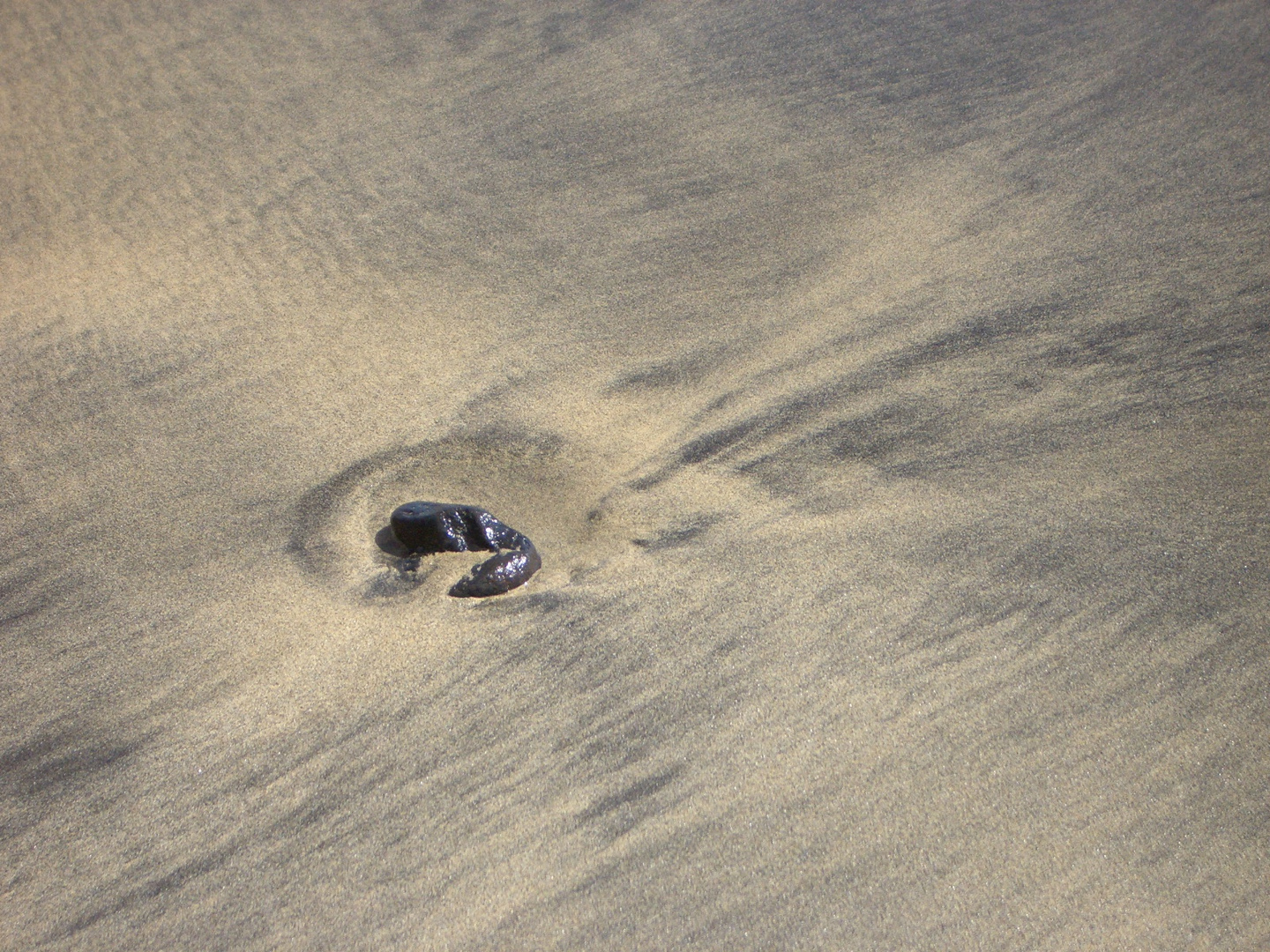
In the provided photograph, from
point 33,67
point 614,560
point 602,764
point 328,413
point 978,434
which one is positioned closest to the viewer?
point 602,764

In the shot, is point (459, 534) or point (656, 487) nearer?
point (459, 534)

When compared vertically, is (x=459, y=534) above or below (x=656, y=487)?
above

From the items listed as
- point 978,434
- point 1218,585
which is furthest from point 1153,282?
point 1218,585

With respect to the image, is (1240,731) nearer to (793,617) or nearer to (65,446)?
(793,617)

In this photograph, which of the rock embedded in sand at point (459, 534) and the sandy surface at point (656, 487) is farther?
the rock embedded in sand at point (459, 534)
